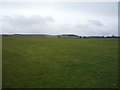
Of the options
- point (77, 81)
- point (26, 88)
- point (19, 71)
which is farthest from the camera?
point (19, 71)

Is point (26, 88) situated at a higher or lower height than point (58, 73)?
higher

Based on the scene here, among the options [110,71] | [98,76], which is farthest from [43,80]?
[110,71]

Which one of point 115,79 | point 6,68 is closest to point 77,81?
point 115,79

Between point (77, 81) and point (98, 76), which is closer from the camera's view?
point (77, 81)

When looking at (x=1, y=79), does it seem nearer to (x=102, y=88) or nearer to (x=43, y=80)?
(x=43, y=80)

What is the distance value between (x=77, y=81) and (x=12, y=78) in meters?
3.90

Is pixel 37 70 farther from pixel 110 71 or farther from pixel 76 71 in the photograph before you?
pixel 110 71

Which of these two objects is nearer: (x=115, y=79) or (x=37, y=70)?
(x=115, y=79)

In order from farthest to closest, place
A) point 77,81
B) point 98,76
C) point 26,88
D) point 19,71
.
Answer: point 19,71 → point 98,76 → point 77,81 → point 26,88

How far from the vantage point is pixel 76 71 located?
1333 cm

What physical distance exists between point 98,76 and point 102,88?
2.36 m

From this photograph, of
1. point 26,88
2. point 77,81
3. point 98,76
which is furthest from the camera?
point 98,76

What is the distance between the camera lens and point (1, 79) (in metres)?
11.0

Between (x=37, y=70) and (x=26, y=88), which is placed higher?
(x=26, y=88)
